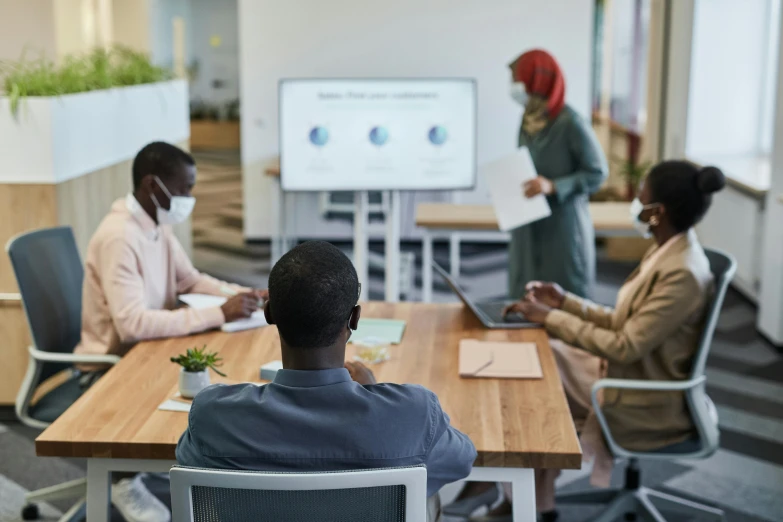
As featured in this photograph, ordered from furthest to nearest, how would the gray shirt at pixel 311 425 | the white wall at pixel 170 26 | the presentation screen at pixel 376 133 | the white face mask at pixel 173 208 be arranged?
1. the white wall at pixel 170 26
2. the presentation screen at pixel 376 133
3. the white face mask at pixel 173 208
4. the gray shirt at pixel 311 425

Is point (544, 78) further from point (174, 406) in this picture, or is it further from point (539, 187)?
point (174, 406)

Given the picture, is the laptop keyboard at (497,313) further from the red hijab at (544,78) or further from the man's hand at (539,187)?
the red hijab at (544,78)

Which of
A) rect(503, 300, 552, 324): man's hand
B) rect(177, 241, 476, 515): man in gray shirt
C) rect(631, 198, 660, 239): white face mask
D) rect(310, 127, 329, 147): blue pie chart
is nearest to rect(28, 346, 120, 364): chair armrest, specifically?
rect(503, 300, 552, 324): man's hand

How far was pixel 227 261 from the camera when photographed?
24.8 ft

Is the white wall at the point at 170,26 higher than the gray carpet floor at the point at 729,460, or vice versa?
the white wall at the point at 170,26

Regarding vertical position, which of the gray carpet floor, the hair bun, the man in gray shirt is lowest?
the gray carpet floor

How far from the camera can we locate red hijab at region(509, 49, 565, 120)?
4.08 meters

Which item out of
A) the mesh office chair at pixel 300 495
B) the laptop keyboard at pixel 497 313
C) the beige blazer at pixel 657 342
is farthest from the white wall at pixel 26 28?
the mesh office chair at pixel 300 495

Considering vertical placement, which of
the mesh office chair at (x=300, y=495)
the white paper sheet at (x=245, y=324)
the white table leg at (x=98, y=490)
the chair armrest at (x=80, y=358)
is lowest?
the white table leg at (x=98, y=490)

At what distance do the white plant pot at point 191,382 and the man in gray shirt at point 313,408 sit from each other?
69 centimetres

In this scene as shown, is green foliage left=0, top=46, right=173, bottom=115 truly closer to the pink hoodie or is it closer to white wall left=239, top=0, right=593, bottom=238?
the pink hoodie

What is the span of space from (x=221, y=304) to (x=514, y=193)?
1515mm

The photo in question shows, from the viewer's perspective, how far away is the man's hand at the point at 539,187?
13.2 feet

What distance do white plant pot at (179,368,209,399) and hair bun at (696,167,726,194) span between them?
153 centimetres
